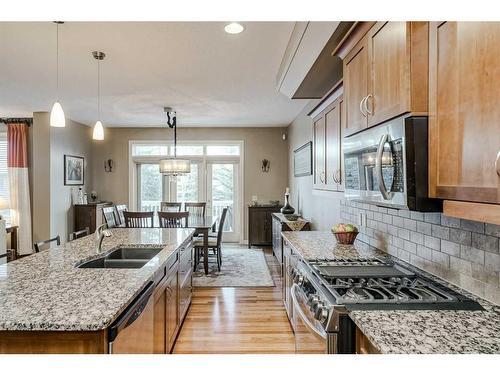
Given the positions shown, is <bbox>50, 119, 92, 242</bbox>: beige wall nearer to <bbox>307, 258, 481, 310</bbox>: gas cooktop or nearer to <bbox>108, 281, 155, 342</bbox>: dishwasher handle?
<bbox>108, 281, 155, 342</bbox>: dishwasher handle

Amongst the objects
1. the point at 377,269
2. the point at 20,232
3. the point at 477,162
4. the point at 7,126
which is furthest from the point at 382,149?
the point at 7,126

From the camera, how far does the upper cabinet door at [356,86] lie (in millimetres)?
1834

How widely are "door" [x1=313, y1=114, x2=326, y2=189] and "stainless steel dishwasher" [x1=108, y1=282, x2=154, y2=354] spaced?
1.92 metres

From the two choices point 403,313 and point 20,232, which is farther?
point 20,232

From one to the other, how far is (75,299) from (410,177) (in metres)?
1.50

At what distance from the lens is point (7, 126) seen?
20.4 feet

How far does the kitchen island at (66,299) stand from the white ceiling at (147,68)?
1778mm

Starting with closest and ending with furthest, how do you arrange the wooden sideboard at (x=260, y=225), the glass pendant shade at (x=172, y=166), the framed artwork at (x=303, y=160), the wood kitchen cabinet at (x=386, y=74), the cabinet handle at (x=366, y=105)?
the wood kitchen cabinet at (x=386, y=74), the cabinet handle at (x=366, y=105), the framed artwork at (x=303, y=160), the glass pendant shade at (x=172, y=166), the wooden sideboard at (x=260, y=225)

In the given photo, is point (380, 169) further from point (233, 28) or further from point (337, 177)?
point (233, 28)

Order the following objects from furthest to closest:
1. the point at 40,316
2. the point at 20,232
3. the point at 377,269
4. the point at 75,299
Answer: the point at 20,232
the point at 377,269
the point at 75,299
the point at 40,316

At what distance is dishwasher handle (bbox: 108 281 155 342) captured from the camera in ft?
4.25

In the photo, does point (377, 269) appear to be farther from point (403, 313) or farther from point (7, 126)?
point (7, 126)

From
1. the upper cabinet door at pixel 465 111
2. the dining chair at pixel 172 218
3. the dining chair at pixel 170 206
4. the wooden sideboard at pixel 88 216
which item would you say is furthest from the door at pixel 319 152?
the wooden sideboard at pixel 88 216

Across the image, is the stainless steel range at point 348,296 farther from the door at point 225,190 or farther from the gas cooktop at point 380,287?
the door at point 225,190
